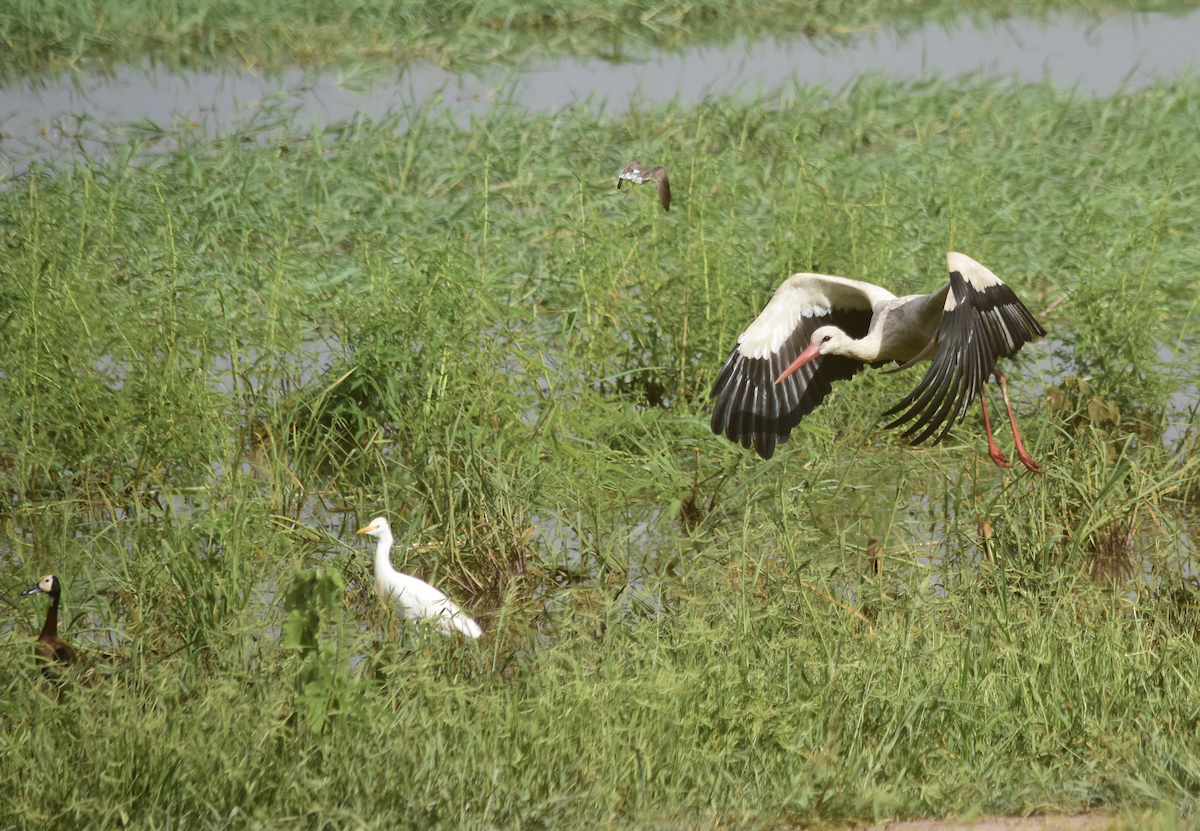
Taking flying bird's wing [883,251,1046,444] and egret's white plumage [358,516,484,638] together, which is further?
Result: flying bird's wing [883,251,1046,444]

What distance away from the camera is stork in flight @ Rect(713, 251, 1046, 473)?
430 centimetres

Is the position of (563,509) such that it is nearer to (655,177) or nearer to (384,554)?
(384,554)

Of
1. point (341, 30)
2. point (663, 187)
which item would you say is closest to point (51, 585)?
point (663, 187)

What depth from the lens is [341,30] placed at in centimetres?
1134

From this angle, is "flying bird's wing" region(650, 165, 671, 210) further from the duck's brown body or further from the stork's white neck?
the duck's brown body

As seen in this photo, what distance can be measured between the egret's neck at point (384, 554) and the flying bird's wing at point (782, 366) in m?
1.29

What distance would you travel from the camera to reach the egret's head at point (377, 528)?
4.31 m

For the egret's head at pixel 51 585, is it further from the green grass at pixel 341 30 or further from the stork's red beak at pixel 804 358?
the green grass at pixel 341 30

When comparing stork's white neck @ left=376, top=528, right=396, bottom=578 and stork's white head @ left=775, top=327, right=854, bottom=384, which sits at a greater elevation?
stork's white head @ left=775, top=327, right=854, bottom=384

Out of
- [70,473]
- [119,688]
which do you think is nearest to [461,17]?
[70,473]

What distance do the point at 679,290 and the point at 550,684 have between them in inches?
126

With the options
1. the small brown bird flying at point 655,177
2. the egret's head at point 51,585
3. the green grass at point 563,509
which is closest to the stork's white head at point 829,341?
the green grass at point 563,509

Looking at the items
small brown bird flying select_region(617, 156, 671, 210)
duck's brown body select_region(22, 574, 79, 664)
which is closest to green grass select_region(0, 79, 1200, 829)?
duck's brown body select_region(22, 574, 79, 664)

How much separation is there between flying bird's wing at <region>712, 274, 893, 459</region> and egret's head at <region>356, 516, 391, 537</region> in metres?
1.28
